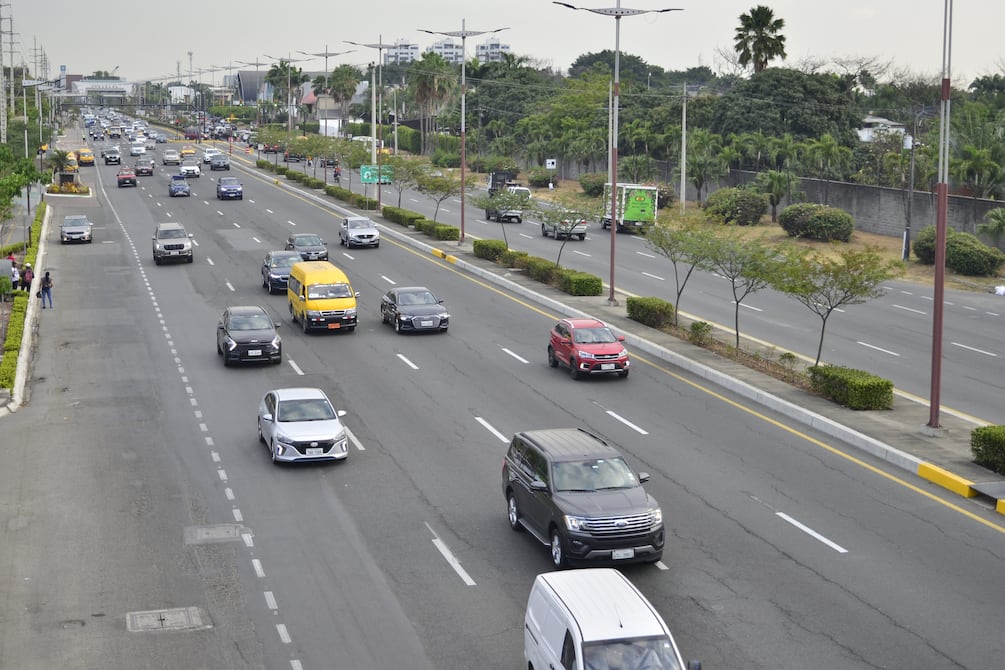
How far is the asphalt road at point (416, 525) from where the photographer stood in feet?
51.4

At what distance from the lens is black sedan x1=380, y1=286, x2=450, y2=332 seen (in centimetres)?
3838

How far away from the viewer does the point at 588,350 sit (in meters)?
32.1

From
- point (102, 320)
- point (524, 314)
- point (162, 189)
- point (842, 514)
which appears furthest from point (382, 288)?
point (162, 189)

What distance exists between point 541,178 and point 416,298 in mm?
67391

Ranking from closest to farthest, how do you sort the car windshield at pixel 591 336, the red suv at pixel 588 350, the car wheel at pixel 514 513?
the car wheel at pixel 514 513 < the red suv at pixel 588 350 < the car windshield at pixel 591 336

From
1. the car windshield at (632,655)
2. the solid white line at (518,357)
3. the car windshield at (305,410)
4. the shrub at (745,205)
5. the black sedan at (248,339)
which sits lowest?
the car windshield at (632,655)

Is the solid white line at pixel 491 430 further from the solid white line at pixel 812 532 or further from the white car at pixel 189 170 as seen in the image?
the white car at pixel 189 170

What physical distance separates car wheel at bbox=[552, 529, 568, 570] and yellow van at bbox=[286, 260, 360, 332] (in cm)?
2140

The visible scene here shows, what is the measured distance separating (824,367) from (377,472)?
12456 mm

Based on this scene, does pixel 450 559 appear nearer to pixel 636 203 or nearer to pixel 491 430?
pixel 491 430

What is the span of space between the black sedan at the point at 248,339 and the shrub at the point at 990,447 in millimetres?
18972

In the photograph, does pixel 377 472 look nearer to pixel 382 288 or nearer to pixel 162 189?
pixel 382 288

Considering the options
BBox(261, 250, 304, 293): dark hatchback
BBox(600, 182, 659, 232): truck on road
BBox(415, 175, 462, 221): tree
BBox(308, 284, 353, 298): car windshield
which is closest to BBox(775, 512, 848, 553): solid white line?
BBox(308, 284, 353, 298): car windshield

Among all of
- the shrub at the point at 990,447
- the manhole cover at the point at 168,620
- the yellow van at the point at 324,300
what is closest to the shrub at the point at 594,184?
the yellow van at the point at 324,300
